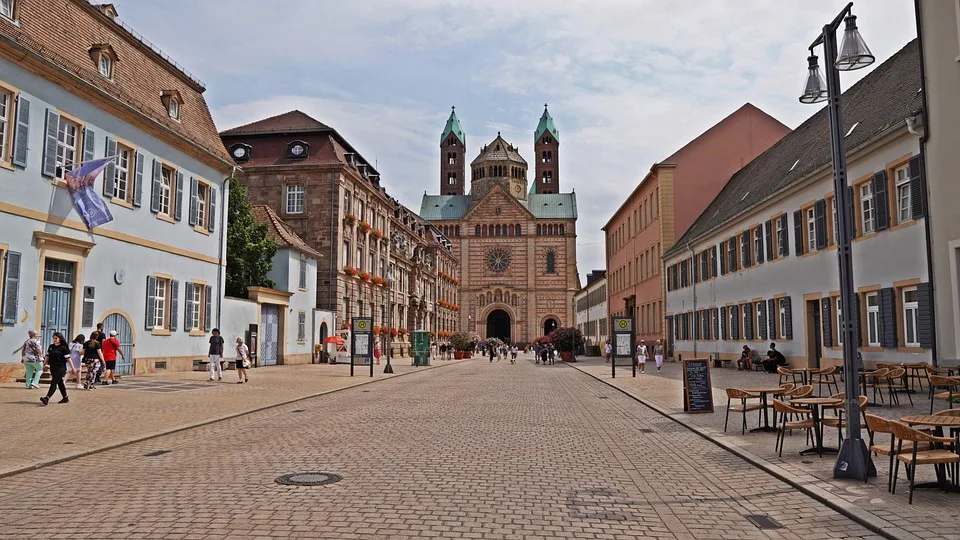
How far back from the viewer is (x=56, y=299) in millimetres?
20750

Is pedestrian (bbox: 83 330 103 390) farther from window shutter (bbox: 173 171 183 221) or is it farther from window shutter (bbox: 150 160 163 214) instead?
window shutter (bbox: 173 171 183 221)

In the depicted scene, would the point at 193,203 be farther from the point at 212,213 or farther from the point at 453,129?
the point at 453,129

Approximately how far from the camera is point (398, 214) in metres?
68.0

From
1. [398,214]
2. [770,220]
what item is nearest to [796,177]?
[770,220]

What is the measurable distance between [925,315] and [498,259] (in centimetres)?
8967

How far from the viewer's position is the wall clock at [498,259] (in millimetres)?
107500

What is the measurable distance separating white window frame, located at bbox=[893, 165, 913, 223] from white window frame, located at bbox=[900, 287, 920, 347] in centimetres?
188

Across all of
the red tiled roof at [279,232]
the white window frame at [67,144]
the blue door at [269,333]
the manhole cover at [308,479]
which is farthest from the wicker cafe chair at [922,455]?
the red tiled roof at [279,232]

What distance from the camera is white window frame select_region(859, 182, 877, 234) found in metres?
21.6

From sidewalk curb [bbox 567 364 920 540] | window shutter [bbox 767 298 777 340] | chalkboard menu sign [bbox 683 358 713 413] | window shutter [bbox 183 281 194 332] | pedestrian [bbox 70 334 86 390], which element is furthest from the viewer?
window shutter [bbox 767 298 777 340]

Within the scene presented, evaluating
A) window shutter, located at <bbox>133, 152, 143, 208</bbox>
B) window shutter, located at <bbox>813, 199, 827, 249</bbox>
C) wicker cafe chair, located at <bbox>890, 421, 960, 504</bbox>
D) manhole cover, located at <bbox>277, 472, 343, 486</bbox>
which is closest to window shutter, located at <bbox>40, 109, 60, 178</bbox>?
window shutter, located at <bbox>133, 152, 143, 208</bbox>

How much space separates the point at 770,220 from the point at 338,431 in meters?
22.8

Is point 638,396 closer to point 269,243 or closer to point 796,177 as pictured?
point 796,177

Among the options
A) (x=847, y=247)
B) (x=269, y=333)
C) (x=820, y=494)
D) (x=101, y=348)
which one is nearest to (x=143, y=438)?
(x=820, y=494)
